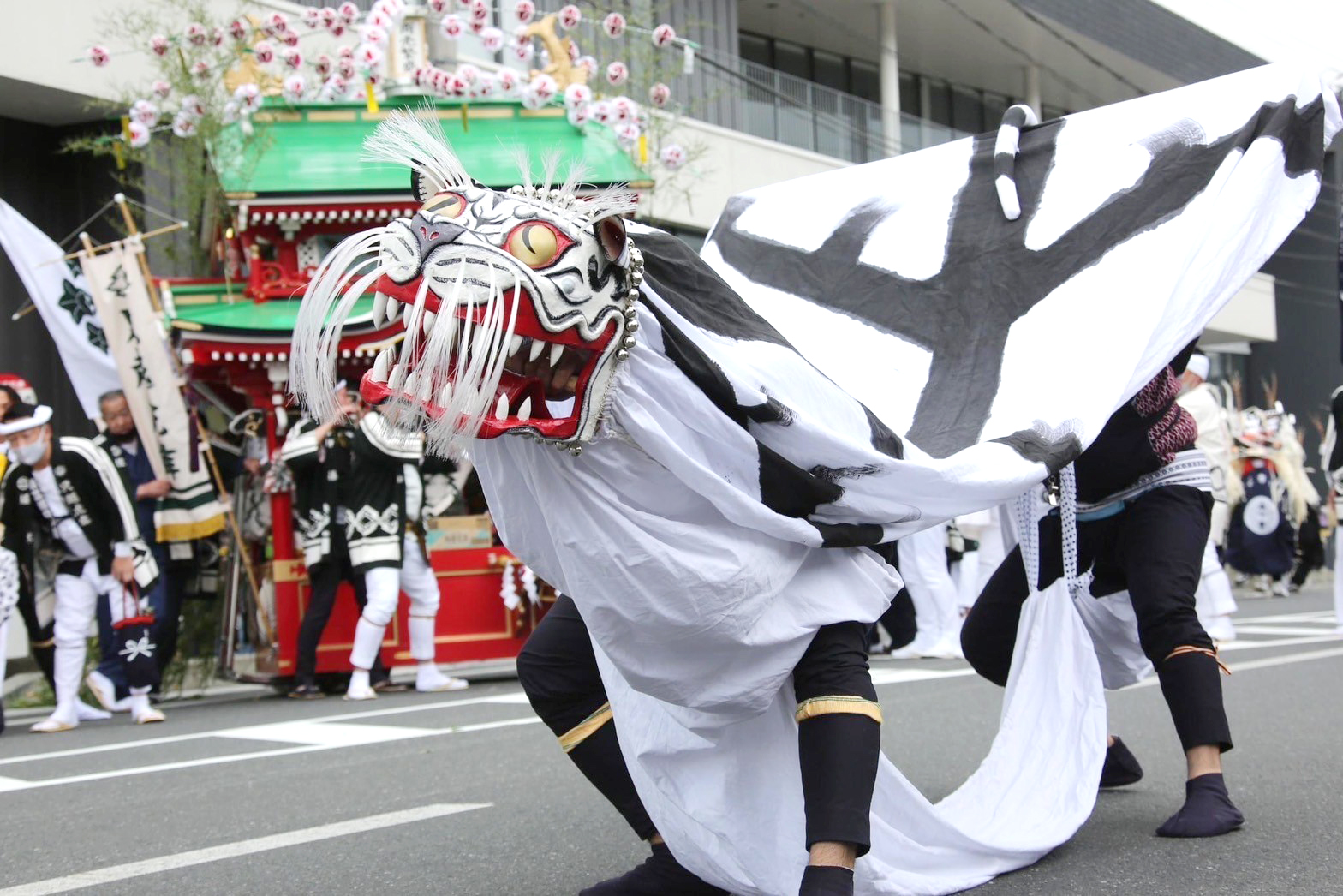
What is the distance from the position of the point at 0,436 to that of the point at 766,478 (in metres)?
6.55

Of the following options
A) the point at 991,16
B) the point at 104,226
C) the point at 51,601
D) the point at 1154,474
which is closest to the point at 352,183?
the point at 51,601

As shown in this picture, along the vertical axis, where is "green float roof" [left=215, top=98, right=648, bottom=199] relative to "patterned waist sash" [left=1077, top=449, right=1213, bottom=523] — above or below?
above

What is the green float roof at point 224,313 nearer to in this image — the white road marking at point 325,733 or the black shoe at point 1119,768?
the white road marking at point 325,733

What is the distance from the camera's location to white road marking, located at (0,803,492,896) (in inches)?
163

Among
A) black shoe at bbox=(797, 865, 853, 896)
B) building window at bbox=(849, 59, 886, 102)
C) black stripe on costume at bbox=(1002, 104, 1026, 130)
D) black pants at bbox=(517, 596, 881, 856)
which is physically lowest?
black shoe at bbox=(797, 865, 853, 896)

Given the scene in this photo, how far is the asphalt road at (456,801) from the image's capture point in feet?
13.2

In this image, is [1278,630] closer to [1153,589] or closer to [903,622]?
[903,622]

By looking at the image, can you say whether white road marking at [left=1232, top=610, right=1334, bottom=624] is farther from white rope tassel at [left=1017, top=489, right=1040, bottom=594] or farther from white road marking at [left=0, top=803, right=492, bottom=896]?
white road marking at [left=0, top=803, right=492, bottom=896]

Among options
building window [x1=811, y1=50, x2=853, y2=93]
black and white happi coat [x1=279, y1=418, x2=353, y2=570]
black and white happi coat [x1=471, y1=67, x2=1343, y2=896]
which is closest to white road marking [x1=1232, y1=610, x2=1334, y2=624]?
black and white happi coat [x1=279, y1=418, x2=353, y2=570]

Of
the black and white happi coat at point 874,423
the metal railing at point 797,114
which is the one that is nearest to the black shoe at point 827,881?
the black and white happi coat at point 874,423

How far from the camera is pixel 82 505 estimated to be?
28.1ft

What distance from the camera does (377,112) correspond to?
11250mm

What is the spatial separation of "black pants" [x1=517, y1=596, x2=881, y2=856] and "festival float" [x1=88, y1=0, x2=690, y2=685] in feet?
17.7

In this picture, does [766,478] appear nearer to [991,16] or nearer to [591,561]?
[591,561]
